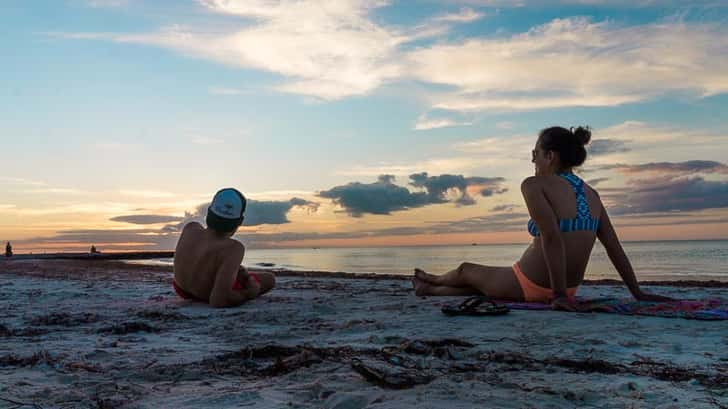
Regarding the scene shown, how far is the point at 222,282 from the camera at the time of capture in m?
6.00

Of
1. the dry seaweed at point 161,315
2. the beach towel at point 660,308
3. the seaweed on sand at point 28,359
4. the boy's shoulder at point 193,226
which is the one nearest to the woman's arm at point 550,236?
the beach towel at point 660,308

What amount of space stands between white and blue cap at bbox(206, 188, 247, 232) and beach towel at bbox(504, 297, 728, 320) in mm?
2937

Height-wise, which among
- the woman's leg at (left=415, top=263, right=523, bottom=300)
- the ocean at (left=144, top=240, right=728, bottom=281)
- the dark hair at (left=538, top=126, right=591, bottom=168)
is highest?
the dark hair at (left=538, top=126, right=591, bottom=168)

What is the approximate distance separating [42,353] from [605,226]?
15.9ft

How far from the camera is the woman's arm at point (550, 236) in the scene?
192 inches

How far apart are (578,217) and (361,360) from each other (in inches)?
114

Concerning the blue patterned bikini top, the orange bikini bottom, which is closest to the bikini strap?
the blue patterned bikini top

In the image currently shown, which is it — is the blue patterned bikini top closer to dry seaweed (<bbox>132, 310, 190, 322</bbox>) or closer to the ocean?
dry seaweed (<bbox>132, 310, 190, 322</bbox>)

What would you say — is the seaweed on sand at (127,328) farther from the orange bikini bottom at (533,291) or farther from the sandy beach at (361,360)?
the orange bikini bottom at (533,291)

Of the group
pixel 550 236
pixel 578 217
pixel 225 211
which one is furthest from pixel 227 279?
pixel 578 217

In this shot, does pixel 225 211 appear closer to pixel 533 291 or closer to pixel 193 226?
pixel 193 226

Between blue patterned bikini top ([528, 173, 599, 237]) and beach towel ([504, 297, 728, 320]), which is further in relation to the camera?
blue patterned bikini top ([528, 173, 599, 237])

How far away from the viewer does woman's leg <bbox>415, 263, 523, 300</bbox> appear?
5.59 m

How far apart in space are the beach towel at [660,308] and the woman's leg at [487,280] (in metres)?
0.30
